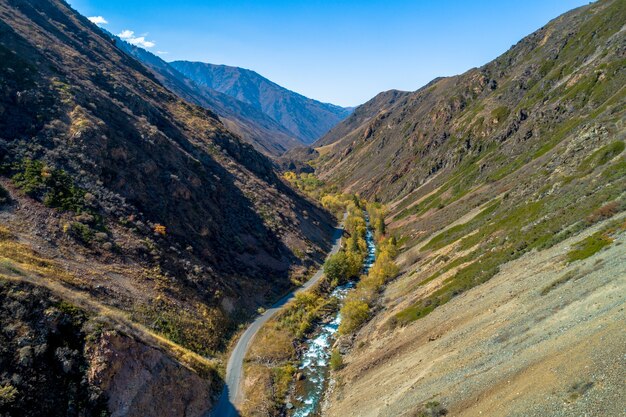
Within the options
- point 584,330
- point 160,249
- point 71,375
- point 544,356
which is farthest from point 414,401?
point 160,249

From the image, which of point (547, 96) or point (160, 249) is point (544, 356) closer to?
point (160, 249)

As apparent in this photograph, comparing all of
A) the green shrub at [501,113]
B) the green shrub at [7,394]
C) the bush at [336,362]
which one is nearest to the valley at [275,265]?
the green shrub at [7,394]

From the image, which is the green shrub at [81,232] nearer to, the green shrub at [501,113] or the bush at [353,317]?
the bush at [353,317]

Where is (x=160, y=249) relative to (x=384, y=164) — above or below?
below

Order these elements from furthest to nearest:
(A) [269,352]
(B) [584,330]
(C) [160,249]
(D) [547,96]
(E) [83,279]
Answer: (D) [547,96] < (C) [160,249] < (A) [269,352] < (E) [83,279] < (B) [584,330]

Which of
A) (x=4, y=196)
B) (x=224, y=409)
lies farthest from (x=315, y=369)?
(x=4, y=196)

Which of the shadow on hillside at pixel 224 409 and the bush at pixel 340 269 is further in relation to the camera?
the bush at pixel 340 269
